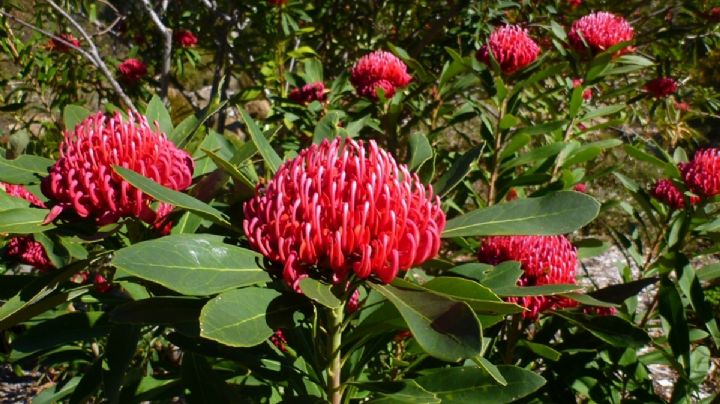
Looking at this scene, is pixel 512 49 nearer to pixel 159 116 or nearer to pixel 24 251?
pixel 159 116

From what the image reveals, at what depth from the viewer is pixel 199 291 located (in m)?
0.78

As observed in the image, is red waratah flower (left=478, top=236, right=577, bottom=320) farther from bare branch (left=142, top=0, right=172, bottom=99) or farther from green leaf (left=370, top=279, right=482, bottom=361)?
bare branch (left=142, top=0, right=172, bottom=99)

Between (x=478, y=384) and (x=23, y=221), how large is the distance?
90 cm

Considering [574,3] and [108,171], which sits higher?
[574,3]

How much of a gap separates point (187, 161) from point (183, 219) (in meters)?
0.13

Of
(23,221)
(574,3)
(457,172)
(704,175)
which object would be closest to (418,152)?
Answer: (457,172)

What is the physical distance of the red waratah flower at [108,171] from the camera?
107 cm

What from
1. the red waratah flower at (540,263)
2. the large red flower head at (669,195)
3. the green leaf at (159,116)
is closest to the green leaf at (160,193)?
the green leaf at (159,116)

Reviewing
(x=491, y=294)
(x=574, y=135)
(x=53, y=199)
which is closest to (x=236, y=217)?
(x=53, y=199)

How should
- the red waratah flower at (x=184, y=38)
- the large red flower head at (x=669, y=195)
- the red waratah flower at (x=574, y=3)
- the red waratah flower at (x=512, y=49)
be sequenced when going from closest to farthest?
the large red flower head at (x=669, y=195)
the red waratah flower at (x=512, y=49)
the red waratah flower at (x=184, y=38)
the red waratah flower at (x=574, y=3)

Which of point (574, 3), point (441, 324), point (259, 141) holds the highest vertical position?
point (574, 3)

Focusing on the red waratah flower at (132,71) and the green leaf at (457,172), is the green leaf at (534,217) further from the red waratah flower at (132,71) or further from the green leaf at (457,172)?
the red waratah flower at (132,71)

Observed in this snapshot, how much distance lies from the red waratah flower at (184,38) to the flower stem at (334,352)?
3.24 metres

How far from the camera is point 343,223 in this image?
32.9 inches
